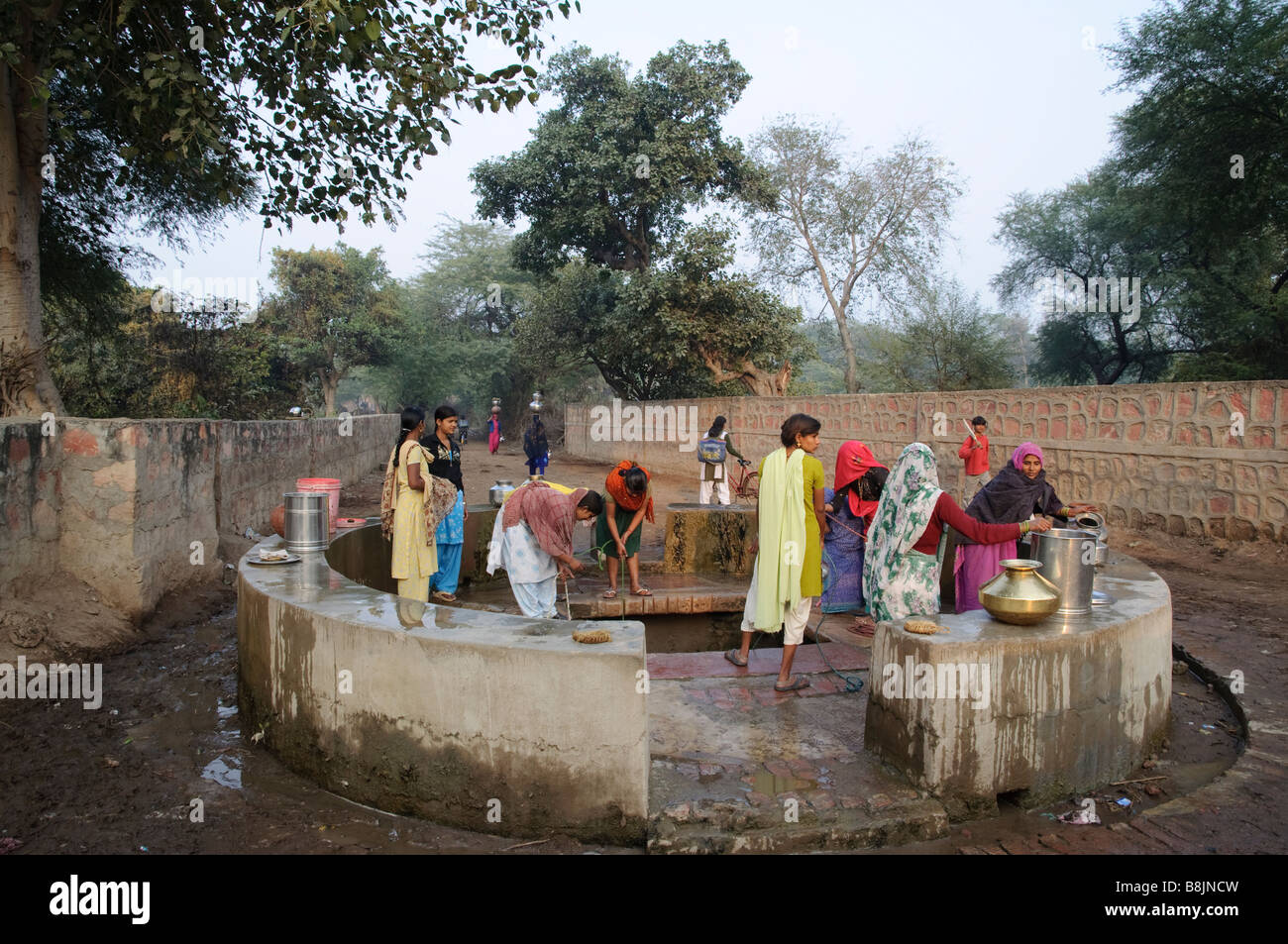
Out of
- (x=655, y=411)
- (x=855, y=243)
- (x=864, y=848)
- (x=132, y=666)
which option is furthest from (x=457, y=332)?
(x=864, y=848)

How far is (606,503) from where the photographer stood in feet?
22.0

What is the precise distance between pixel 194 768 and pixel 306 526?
1397 mm

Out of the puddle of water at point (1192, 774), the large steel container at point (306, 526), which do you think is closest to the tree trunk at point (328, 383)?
the large steel container at point (306, 526)

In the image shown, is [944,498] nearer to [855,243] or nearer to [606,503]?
[606,503]

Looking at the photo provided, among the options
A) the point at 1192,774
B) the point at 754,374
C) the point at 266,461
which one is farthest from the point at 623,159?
the point at 1192,774

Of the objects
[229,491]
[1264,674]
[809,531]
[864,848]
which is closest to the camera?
[864,848]

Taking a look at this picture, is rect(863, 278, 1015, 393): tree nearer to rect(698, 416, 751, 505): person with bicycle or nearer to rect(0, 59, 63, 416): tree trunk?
rect(698, 416, 751, 505): person with bicycle

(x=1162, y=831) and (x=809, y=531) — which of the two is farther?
(x=809, y=531)

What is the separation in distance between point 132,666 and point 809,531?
436cm

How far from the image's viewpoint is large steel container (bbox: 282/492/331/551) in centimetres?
475

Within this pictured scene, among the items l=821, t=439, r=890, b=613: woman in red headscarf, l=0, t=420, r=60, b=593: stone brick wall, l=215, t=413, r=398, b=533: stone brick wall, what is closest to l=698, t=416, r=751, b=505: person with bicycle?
l=821, t=439, r=890, b=613: woman in red headscarf

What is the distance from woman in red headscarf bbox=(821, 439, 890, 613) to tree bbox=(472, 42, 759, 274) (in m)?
15.5

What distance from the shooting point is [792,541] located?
4.74m

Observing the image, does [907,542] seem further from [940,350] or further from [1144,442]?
[940,350]
